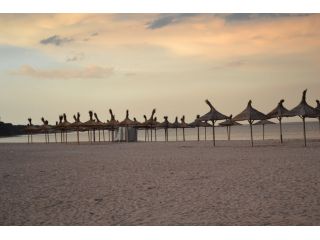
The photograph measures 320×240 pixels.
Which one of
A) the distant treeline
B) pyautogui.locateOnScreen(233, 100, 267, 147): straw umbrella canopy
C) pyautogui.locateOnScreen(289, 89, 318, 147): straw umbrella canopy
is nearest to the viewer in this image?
pyautogui.locateOnScreen(289, 89, 318, 147): straw umbrella canopy

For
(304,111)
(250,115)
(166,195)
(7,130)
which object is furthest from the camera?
(7,130)

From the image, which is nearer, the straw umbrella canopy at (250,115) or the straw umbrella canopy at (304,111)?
the straw umbrella canopy at (304,111)

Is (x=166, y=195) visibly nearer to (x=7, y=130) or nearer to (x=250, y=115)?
(x=250, y=115)

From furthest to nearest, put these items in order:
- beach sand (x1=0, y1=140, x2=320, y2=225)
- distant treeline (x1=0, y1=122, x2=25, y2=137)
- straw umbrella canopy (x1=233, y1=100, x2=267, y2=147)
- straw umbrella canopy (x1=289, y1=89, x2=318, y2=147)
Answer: distant treeline (x1=0, y1=122, x2=25, y2=137) → straw umbrella canopy (x1=233, y1=100, x2=267, y2=147) → straw umbrella canopy (x1=289, y1=89, x2=318, y2=147) → beach sand (x1=0, y1=140, x2=320, y2=225)

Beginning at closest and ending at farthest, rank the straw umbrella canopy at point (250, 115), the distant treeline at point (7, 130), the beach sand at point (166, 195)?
the beach sand at point (166, 195)
the straw umbrella canopy at point (250, 115)
the distant treeline at point (7, 130)

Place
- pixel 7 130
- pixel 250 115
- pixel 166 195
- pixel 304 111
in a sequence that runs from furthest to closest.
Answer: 1. pixel 7 130
2. pixel 250 115
3. pixel 304 111
4. pixel 166 195

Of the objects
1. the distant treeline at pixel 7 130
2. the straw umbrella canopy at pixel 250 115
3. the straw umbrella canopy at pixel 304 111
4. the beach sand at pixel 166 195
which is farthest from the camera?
the distant treeline at pixel 7 130

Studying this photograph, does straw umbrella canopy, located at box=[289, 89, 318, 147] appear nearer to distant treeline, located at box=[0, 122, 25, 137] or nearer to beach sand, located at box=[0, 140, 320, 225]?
beach sand, located at box=[0, 140, 320, 225]

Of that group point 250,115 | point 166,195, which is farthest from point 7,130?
point 166,195

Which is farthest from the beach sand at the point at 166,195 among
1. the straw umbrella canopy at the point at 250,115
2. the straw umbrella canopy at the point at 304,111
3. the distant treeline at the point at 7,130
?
the distant treeline at the point at 7,130

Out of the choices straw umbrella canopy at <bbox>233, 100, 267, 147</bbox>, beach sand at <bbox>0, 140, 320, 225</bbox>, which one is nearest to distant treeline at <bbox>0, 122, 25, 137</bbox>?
straw umbrella canopy at <bbox>233, 100, 267, 147</bbox>

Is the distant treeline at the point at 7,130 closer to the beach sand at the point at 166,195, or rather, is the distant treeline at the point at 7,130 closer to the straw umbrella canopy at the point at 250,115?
the straw umbrella canopy at the point at 250,115
